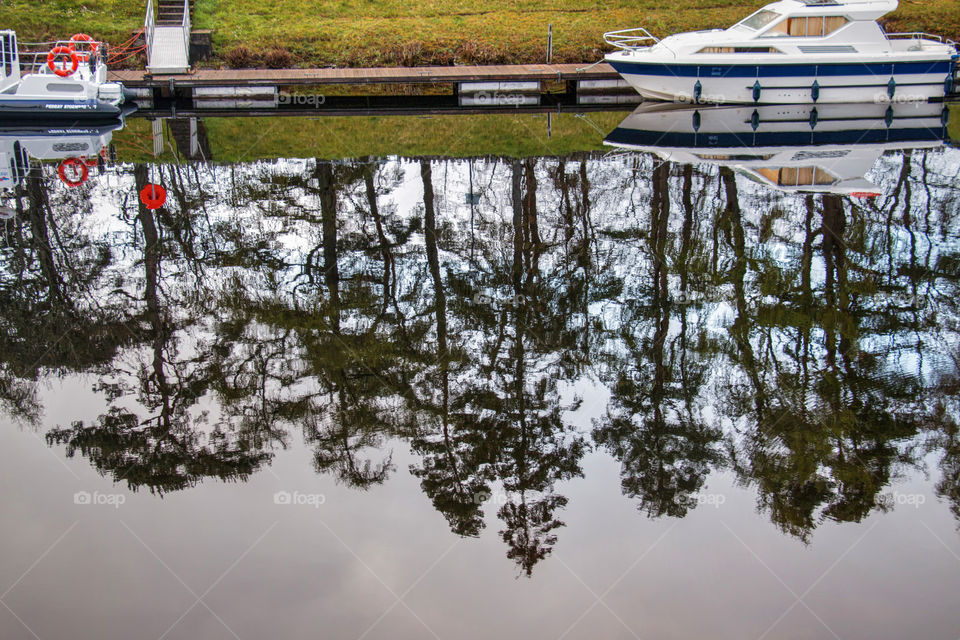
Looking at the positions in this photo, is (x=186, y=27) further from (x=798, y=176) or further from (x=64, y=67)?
(x=798, y=176)

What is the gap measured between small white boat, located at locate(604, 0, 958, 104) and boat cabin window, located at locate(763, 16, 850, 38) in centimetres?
2

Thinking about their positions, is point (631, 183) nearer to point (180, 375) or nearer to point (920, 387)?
point (920, 387)

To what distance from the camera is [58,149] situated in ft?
46.1

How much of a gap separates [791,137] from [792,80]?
2857 mm

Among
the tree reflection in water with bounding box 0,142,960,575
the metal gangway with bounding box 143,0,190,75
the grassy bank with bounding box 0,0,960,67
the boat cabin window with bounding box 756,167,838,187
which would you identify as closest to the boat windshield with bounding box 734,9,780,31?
the grassy bank with bounding box 0,0,960,67

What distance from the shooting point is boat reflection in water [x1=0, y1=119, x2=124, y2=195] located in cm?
1224

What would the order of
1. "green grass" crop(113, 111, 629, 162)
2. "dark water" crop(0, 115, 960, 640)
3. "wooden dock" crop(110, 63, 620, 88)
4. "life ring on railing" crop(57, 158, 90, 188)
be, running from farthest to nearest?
"wooden dock" crop(110, 63, 620, 88)
"green grass" crop(113, 111, 629, 162)
"life ring on railing" crop(57, 158, 90, 188)
"dark water" crop(0, 115, 960, 640)

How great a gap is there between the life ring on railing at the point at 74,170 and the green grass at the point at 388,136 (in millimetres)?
628

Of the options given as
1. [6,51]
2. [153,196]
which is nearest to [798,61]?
[153,196]

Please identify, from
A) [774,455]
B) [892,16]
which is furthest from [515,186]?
[892,16]

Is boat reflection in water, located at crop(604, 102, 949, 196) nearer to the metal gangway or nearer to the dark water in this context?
the dark water

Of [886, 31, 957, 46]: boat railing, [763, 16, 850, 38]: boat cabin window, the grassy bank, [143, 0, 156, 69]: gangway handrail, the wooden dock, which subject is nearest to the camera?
[763, 16, 850, 38]: boat cabin window

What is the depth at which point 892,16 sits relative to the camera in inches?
888

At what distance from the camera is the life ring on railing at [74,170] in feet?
38.7
